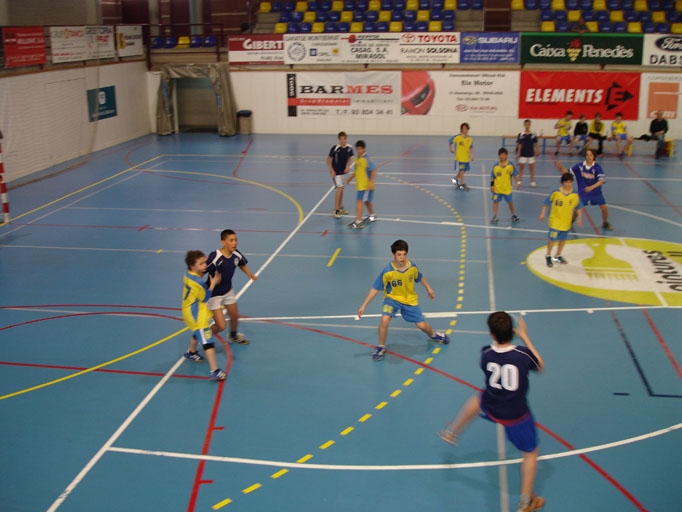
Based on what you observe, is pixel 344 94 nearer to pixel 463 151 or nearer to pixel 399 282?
pixel 463 151

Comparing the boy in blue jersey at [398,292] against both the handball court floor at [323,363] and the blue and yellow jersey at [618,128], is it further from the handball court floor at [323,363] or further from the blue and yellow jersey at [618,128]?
the blue and yellow jersey at [618,128]

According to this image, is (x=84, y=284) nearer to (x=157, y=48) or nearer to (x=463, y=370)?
(x=463, y=370)

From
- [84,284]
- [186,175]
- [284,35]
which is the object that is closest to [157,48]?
[284,35]

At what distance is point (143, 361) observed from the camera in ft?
35.1

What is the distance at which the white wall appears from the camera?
74.8ft

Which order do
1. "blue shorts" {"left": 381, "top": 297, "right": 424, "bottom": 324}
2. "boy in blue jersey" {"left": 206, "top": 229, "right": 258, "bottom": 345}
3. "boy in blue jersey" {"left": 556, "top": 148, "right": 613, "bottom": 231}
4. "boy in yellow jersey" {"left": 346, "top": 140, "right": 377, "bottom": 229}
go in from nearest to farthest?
"blue shorts" {"left": 381, "top": 297, "right": 424, "bottom": 324} < "boy in blue jersey" {"left": 206, "top": 229, "right": 258, "bottom": 345} < "boy in blue jersey" {"left": 556, "top": 148, "right": 613, "bottom": 231} < "boy in yellow jersey" {"left": 346, "top": 140, "right": 377, "bottom": 229}

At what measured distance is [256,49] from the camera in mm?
31422

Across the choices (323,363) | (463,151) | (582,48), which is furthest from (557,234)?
(582,48)

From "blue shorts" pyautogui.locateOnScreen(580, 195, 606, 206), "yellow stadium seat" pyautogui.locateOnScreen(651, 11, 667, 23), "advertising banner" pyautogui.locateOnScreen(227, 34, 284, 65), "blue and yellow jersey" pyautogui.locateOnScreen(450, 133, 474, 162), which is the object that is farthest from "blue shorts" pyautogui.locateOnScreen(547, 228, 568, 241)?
"yellow stadium seat" pyautogui.locateOnScreen(651, 11, 667, 23)

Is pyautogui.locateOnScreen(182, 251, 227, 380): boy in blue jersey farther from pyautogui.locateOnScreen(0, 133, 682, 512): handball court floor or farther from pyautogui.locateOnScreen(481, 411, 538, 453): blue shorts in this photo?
pyautogui.locateOnScreen(481, 411, 538, 453): blue shorts

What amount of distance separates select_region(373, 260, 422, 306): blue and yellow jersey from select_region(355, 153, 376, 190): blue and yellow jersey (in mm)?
6826

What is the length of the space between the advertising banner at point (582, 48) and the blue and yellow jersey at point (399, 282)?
22.0m

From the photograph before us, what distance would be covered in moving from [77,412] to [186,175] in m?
15.1

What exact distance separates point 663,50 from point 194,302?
25.4 m
